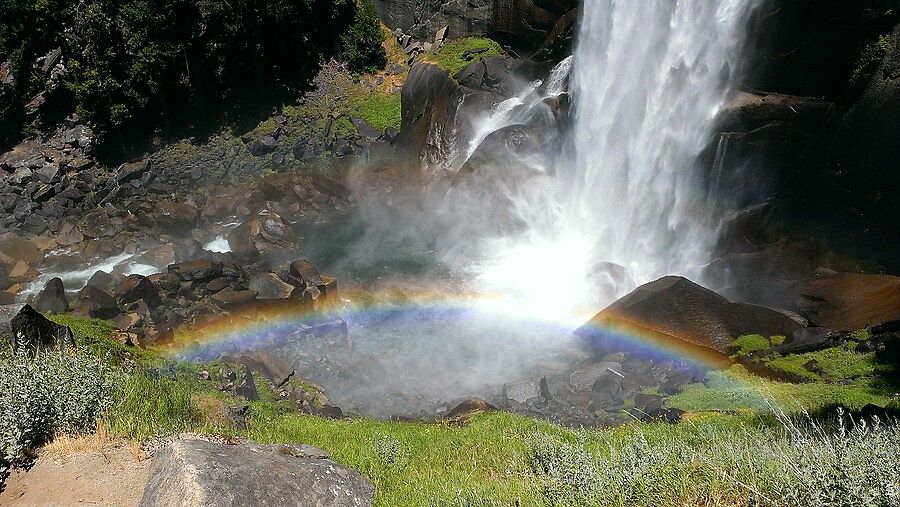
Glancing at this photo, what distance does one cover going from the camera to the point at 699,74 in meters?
21.0

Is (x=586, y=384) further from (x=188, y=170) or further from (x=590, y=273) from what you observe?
(x=188, y=170)

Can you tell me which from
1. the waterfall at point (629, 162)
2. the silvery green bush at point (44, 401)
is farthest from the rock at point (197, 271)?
the silvery green bush at point (44, 401)

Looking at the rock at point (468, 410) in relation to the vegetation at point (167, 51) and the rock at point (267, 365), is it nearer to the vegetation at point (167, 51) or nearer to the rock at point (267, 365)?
the rock at point (267, 365)

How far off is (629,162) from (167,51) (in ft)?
79.8

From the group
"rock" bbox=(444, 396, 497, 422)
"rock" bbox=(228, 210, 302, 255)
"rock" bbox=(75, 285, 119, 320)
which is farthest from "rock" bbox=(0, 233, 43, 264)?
"rock" bbox=(444, 396, 497, 422)

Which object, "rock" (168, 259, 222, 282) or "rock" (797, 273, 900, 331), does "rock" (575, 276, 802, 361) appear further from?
"rock" (168, 259, 222, 282)

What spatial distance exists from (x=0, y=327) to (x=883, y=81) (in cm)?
2180

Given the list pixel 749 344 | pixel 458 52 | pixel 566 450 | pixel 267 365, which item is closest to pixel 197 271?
pixel 267 365

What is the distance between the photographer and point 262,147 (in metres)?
34.8

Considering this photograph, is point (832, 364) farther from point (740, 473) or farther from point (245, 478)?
point (245, 478)

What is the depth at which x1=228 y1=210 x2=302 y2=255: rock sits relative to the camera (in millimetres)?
25953

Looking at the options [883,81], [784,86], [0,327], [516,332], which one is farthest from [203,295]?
[883,81]

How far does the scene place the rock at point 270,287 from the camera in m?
21.0

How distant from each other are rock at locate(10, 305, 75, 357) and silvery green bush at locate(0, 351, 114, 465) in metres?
1.76
